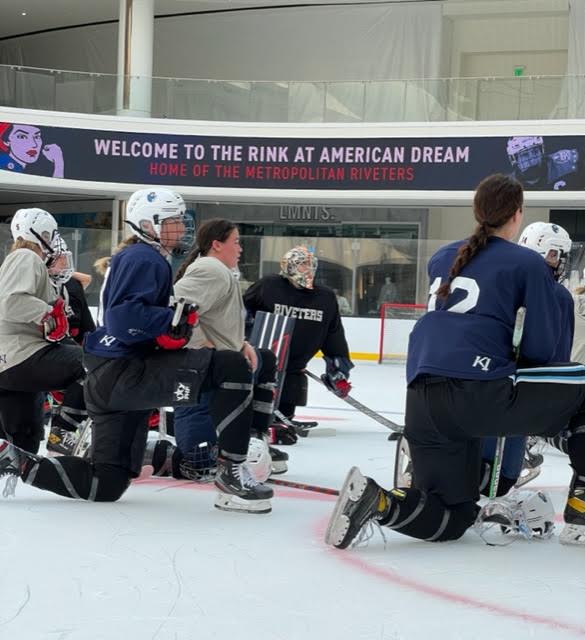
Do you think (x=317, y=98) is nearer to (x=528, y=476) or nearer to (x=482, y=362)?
(x=528, y=476)

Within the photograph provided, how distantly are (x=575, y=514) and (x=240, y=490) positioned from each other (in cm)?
105

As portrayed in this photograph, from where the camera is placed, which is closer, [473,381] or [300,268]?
[473,381]

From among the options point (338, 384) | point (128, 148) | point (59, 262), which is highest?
point (128, 148)

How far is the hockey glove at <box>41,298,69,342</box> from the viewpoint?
404cm

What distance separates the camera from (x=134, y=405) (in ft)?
11.1

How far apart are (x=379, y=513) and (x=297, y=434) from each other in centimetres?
295

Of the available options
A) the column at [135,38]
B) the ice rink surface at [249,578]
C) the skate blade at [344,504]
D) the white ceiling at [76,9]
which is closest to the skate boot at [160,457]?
the ice rink surface at [249,578]

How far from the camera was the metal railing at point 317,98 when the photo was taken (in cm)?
1530

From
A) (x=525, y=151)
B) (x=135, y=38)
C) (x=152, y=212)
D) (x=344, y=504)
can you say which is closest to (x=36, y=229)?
(x=152, y=212)

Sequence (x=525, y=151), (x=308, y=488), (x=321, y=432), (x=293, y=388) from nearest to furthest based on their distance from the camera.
A: (x=308, y=488), (x=293, y=388), (x=321, y=432), (x=525, y=151)

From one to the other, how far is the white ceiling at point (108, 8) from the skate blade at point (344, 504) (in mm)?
16712

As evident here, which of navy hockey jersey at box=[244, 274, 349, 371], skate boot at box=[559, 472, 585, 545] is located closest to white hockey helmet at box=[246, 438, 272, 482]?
skate boot at box=[559, 472, 585, 545]

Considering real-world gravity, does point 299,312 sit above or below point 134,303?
below

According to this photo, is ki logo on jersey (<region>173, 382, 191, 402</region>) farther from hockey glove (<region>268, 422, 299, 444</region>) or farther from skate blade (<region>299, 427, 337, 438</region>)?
skate blade (<region>299, 427, 337, 438</region>)
